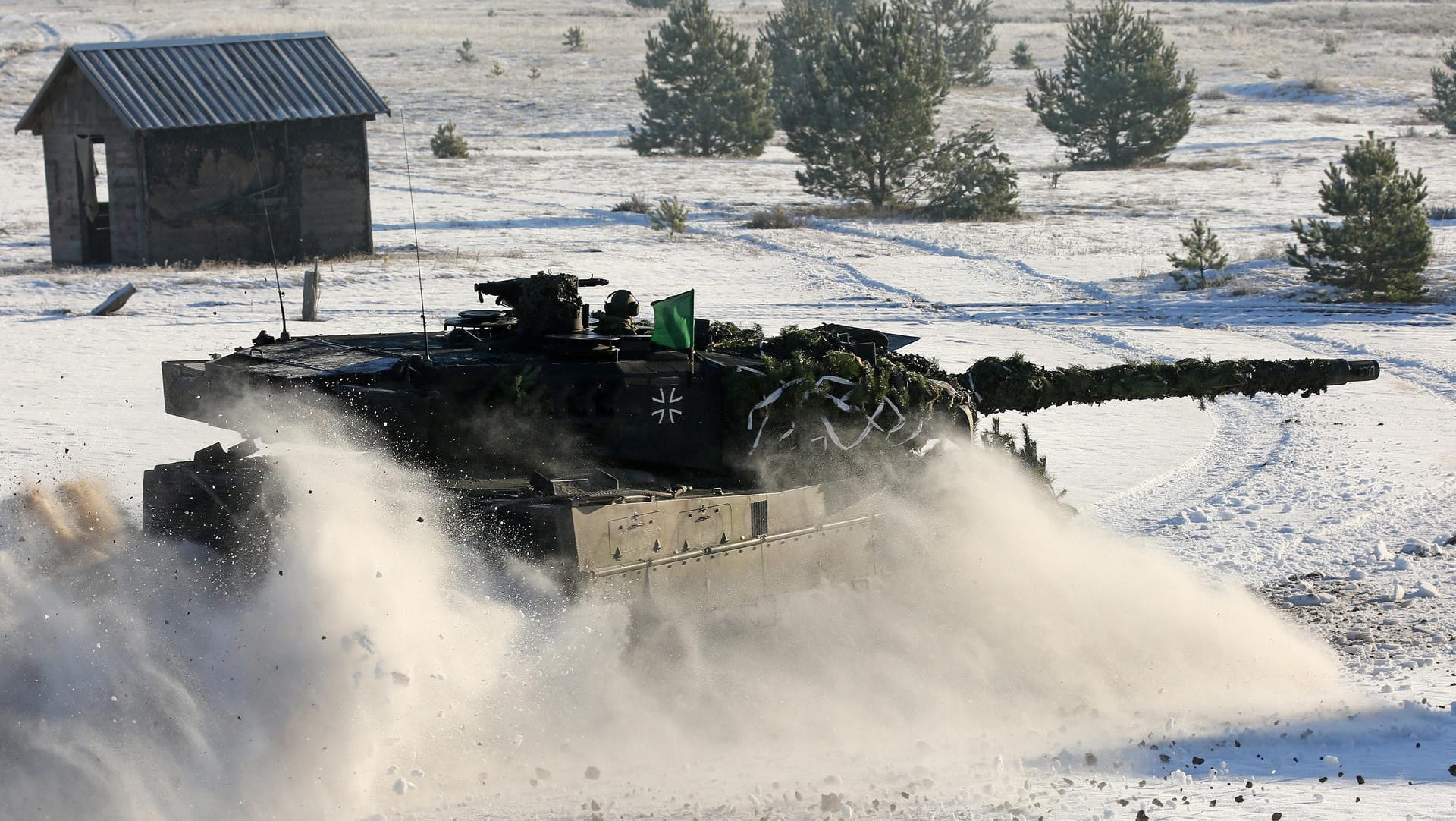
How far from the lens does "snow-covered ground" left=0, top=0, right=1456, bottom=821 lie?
26.0 feet

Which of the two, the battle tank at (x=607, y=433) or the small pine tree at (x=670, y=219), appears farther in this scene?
the small pine tree at (x=670, y=219)

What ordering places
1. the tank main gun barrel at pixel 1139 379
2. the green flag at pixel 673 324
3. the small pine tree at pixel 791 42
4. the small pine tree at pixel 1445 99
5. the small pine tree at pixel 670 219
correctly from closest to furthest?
the green flag at pixel 673 324 < the tank main gun barrel at pixel 1139 379 < the small pine tree at pixel 670 219 < the small pine tree at pixel 1445 99 < the small pine tree at pixel 791 42

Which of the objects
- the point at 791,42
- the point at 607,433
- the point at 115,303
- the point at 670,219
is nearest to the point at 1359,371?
the point at 607,433

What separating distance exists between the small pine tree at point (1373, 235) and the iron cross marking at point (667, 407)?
2038cm

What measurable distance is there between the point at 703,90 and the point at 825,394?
38853mm

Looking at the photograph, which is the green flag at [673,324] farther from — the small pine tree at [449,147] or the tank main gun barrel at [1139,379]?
the small pine tree at [449,147]

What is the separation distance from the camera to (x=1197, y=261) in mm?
27625

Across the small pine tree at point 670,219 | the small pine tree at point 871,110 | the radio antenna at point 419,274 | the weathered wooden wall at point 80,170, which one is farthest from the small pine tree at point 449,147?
the weathered wooden wall at point 80,170

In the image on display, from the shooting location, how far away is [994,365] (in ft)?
36.9

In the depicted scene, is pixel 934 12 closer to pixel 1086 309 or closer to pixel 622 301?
pixel 1086 309

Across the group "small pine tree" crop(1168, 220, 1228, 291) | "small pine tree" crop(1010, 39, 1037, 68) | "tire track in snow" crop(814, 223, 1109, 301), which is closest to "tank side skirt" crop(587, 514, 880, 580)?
"tire track in snow" crop(814, 223, 1109, 301)

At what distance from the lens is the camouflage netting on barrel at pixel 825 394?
9.57 meters

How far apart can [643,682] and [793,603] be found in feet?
4.10

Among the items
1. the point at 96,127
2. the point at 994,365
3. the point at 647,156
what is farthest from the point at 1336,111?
the point at 994,365
